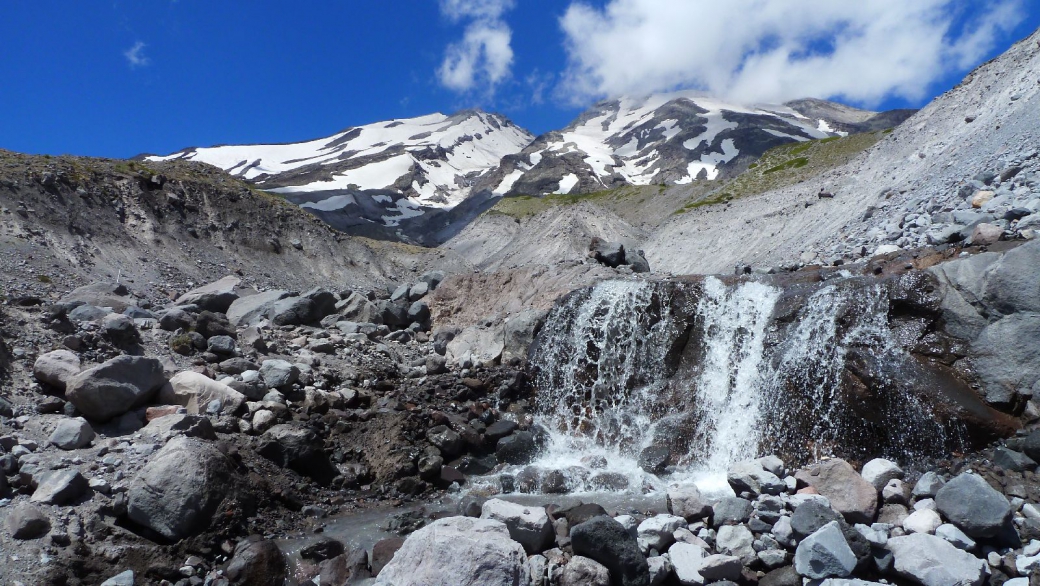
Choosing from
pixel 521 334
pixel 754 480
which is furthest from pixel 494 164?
pixel 754 480

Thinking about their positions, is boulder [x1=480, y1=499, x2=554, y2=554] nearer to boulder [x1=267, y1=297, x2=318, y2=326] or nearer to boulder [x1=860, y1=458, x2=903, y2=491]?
boulder [x1=860, y1=458, x2=903, y2=491]

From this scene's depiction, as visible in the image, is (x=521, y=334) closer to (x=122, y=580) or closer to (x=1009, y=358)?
(x=1009, y=358)

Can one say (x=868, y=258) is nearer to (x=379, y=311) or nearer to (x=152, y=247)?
(x=379, y=311)

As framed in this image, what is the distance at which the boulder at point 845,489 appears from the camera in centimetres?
864

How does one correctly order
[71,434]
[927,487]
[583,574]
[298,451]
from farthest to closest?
[298,451] < [71,434] < [927,487] < [583,574]

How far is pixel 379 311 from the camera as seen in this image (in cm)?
2391

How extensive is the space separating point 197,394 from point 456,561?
319 inches

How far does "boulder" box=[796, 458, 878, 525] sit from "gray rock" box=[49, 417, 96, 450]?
12.0 metres

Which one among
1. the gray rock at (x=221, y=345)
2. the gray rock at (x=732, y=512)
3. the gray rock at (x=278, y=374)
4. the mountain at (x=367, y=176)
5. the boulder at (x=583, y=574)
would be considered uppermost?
the mountain at (x=367, y=176)

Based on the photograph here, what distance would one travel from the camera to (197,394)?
12.2m

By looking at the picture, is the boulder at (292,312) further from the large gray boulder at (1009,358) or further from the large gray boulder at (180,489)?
the large gray boulder at (1009,358)

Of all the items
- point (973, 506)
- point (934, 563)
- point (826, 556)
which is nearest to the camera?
point (934, 563)

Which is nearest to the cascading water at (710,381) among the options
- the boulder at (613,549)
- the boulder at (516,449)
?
the boulder at (516,449)

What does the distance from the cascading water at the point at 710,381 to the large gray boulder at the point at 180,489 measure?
19.8 feet
